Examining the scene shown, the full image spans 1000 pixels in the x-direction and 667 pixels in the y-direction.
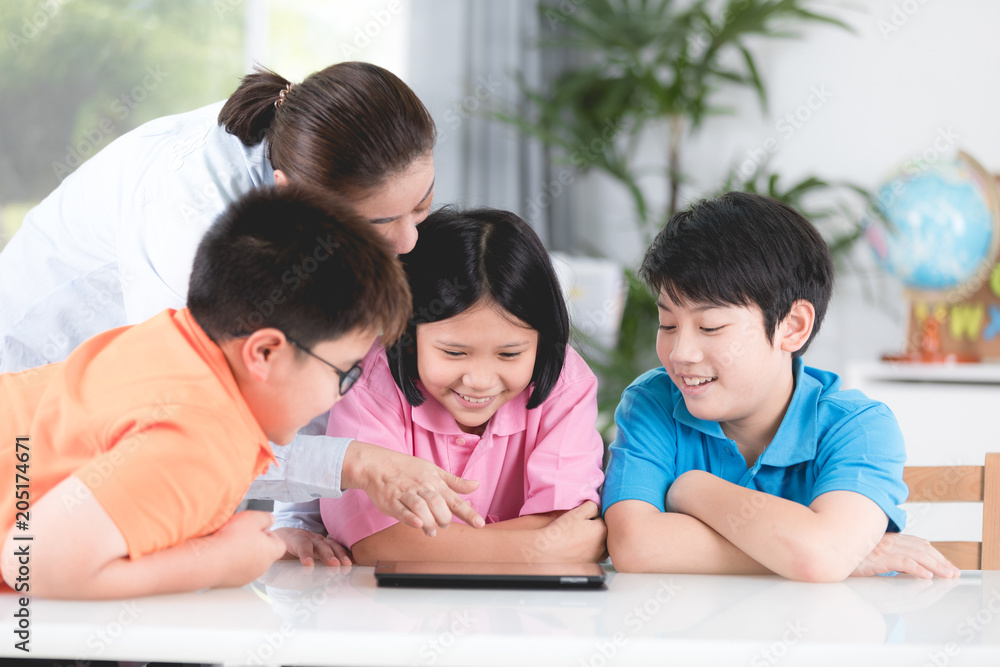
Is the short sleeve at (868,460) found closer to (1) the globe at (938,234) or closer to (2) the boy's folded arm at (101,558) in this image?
(2) the boy's folded arm at (101,558)

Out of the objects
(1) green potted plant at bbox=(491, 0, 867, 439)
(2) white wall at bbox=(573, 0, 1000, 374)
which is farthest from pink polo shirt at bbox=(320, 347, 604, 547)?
→ (2) white wall at bbox=(573, 0, 1000, 374)

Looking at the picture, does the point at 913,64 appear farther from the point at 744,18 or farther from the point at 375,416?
the point at 375,416

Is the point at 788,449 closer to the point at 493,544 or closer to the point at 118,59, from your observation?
the point at 493,544

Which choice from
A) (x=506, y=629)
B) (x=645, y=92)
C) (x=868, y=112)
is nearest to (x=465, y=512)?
(x=506, y=629)

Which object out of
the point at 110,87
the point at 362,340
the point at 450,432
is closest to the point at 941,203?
the point at 450,432

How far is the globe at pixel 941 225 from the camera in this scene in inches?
93.6

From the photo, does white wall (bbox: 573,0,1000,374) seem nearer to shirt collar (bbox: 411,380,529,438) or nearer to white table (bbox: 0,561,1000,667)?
shirt collar (bbox: 411,380,529,438)

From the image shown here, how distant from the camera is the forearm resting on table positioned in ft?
3.12

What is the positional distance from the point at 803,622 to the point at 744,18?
7.90ft

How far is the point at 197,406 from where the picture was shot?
703 mm

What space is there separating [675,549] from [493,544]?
20 cm

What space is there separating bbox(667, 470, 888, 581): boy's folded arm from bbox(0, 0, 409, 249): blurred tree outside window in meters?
2.09

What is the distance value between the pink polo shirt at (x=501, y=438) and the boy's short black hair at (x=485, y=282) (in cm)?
2

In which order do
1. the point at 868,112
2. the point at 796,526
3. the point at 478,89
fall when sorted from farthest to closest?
the point at 478,89 → the point at 868,112 → the point at 796,526
